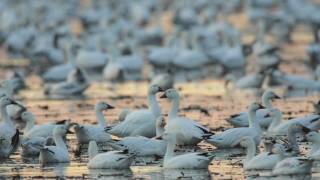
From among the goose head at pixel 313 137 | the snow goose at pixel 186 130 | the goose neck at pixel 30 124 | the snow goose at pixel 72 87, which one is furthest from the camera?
the snow goose at pixel 72 87

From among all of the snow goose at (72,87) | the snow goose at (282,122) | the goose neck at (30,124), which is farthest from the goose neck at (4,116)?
the snow goose at (72,87)

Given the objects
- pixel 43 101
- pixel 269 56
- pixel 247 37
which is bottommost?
pixel 43 101

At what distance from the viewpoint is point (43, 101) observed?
2769cm

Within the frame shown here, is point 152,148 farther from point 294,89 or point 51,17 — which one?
point 51,17

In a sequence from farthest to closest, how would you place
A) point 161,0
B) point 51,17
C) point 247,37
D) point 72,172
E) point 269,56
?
1. point 161,0
2. point 51,17
3. point 247,37
4. point 269,56
5. point 72,172

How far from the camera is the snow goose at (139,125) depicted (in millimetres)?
20422

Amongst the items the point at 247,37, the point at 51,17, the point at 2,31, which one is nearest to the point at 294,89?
the point at 247,37

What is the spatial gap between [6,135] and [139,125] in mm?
2251

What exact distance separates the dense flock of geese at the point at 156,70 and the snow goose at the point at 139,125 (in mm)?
16

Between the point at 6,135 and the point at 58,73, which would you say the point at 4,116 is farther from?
the point at 58,73

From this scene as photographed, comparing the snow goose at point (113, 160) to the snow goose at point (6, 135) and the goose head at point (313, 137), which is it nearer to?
the snow goose at point (6, 135)

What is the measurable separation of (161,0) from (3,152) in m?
43.0

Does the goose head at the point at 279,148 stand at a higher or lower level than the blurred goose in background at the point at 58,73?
lower

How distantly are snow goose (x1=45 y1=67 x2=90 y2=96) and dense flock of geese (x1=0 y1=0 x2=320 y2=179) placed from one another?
0.03 meters
